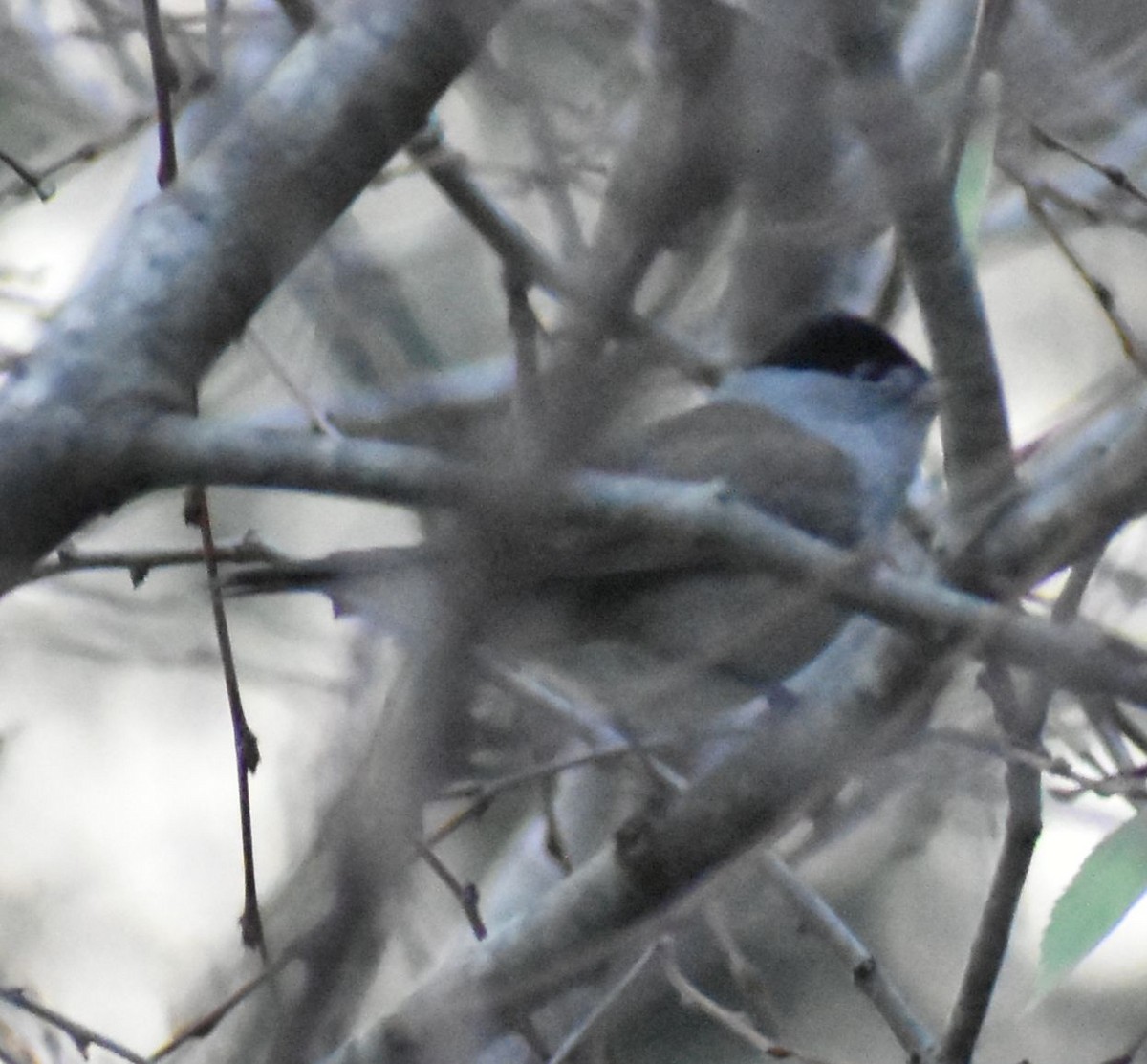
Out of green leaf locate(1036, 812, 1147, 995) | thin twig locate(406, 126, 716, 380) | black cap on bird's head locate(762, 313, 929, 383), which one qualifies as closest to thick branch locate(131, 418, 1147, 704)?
thin twig locate(406, 126, 716, 380)

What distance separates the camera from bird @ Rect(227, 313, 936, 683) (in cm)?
190

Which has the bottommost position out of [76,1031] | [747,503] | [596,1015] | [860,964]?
[860,964]

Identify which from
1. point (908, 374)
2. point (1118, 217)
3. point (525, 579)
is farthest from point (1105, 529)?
point (908, 374)

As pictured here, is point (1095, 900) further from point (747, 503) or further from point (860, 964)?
point (747, 503)

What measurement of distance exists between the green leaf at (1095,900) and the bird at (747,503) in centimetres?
46

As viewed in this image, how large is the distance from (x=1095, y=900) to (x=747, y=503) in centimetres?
65

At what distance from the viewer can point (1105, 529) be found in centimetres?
167

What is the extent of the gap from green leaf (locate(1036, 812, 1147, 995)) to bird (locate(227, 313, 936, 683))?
0.46 metres

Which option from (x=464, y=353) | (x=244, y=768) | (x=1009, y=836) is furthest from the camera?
(x=464, y=353)

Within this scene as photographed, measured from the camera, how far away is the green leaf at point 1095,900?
6.83 ft

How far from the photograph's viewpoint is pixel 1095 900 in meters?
2.11

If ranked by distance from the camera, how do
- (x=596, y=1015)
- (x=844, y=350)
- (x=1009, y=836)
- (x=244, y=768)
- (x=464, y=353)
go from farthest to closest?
(x=844, y=350) → (x=464, y=353) → (x=596, y=1015) → (x=244, y=768) → (x=1009, y=836)

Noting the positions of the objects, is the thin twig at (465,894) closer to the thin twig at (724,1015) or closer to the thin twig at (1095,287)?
the thin twig at (724,1015)

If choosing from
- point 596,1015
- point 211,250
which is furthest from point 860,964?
point 211,250
